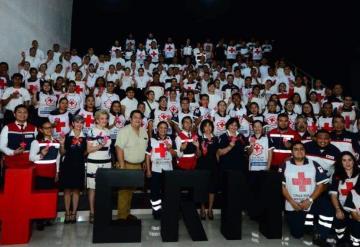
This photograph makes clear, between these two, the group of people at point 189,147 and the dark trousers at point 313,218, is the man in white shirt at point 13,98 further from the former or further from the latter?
the dark trousers at point 313,218

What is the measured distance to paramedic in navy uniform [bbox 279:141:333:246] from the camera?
384cm

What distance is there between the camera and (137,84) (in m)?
7.83

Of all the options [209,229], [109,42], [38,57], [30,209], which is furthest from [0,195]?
[109,42]

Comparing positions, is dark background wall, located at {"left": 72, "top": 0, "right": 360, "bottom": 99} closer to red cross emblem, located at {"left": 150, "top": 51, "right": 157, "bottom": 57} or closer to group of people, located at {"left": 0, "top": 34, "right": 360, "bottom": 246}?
red cross emblem, located at {"left": 150, "top": 51, "right": 157, "bottom": 57}

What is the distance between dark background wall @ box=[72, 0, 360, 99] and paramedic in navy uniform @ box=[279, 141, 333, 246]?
6.64 meters

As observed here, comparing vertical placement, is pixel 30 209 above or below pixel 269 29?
below

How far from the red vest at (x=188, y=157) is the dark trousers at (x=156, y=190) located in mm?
340

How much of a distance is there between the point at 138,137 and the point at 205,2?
1207 centimetres

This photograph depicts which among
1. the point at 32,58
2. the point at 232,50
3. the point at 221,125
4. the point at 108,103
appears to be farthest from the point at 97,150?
the point at 232,50

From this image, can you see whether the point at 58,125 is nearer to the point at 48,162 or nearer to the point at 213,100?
the point at 48,162

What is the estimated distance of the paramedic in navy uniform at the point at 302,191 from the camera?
3.84 metres

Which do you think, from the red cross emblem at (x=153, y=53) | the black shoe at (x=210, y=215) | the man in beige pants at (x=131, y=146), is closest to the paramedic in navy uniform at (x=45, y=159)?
the man in beige pants at (x=131, y=146)

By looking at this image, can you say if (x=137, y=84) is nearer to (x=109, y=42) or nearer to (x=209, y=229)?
(x=209, y=229)

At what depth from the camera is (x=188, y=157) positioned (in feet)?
14.5
